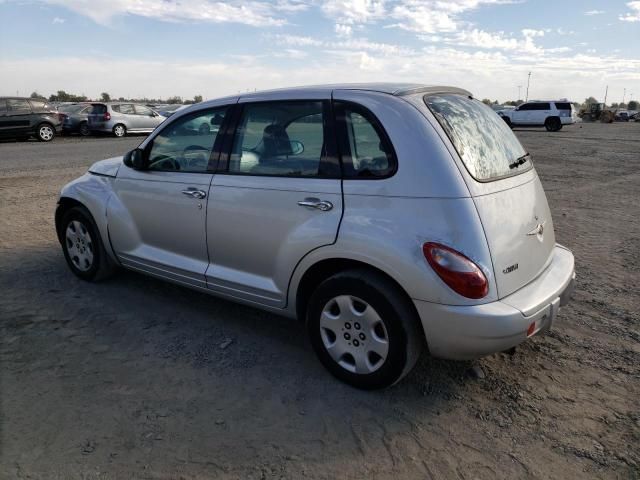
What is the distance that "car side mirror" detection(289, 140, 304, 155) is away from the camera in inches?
129

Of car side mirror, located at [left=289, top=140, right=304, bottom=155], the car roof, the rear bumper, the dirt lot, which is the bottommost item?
the dirt lot

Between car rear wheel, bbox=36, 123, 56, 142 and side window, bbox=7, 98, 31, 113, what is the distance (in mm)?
749

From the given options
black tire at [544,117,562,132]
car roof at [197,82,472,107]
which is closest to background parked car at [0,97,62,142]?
car roof at [197,82,472,107]

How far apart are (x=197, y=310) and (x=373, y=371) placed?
1.81m

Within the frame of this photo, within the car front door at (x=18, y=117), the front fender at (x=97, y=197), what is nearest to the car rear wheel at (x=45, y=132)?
the car front door at (x=18, y=117)

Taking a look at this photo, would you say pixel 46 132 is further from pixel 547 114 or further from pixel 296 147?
pixel 547 114

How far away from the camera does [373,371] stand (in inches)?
116

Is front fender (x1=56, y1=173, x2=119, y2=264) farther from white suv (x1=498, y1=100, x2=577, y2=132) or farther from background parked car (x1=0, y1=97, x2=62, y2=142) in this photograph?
white suv (x1=498, y1=100, x2=577, y2=132)

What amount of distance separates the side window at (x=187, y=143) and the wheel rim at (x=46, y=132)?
61.9 feet

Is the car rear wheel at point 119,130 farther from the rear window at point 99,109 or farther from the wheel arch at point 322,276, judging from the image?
the wheel arch at point 322,276

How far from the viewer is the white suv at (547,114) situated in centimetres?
3147

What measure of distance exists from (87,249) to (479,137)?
351 cm

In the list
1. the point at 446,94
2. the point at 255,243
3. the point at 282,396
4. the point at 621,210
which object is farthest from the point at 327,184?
the point at 621,210

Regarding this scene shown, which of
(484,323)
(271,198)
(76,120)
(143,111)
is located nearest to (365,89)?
(271,198)
